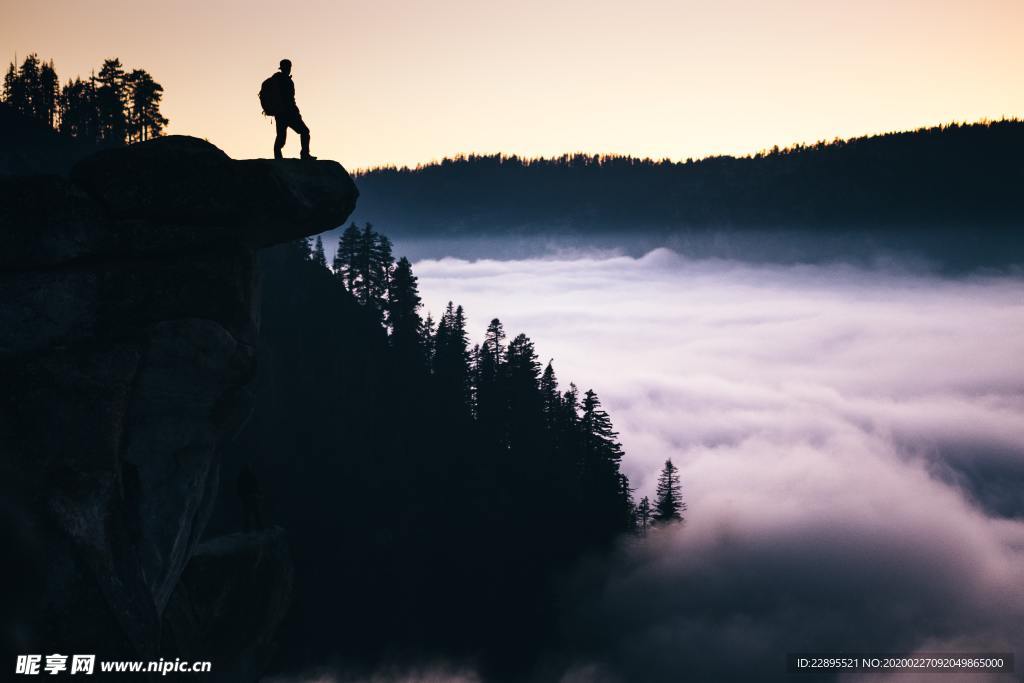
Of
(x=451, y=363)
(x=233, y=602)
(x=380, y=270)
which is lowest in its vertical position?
(x=233, y=602)

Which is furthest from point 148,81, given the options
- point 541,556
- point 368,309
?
point 541,556

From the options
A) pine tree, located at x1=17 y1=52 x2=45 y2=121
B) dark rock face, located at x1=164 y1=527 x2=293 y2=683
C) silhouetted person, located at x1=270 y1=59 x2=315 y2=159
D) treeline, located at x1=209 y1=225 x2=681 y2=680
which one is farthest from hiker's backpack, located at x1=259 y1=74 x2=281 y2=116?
pine tree, located at x1=17 y1=52 x2=45 y2=121

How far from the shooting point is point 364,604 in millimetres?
94250

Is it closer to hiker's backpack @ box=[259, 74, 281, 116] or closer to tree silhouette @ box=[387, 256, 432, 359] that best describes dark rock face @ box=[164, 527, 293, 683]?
hiker's backpack @ box=[259, 74, 281, 116]

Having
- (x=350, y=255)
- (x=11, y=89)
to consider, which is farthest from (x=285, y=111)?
(x=11, y=89)

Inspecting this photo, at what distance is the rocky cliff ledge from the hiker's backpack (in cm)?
170

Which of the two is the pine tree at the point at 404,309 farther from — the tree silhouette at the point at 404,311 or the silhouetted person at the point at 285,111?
the silhouetted person at the point at 285,111

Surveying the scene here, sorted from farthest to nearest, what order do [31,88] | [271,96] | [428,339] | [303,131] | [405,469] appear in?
[31,88] → [428,339] → [405,469] → [303,131] → [271,96]

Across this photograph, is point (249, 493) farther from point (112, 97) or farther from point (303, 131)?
point (112, 97)

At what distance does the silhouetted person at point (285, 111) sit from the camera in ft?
74.7

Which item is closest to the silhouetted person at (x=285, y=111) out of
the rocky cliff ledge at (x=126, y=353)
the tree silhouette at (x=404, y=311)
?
the rocky cliff ledge at (x=126, y=353)

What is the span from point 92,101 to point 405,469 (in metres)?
76.8

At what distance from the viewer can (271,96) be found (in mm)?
22766

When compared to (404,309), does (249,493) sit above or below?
below
